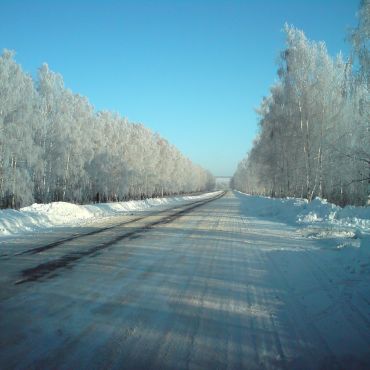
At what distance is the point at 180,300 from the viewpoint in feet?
17.4

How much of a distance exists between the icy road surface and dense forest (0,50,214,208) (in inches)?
686

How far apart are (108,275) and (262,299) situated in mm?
2923

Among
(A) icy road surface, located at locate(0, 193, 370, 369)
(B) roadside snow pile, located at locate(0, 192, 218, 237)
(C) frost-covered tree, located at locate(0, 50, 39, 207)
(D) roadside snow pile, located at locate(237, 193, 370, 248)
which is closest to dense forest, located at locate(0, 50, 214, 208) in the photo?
(C) frost-covered tree, located at locate(0, 50, 39, 207)

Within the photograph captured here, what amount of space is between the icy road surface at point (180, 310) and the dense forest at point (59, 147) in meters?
17.4

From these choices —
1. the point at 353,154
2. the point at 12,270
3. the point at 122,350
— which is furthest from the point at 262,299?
the point at 353,154

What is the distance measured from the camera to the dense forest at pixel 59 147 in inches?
960

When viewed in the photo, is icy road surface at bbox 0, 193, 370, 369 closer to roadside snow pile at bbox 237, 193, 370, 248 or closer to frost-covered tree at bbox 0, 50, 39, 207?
roadside snow pile at bbox 237, 193, 370, 248

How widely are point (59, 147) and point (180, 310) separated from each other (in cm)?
3113

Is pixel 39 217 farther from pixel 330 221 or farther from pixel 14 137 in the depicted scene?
pixel 330 221

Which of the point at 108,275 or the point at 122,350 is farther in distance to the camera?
the point at 108,275

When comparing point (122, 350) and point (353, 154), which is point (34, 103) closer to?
point (353, 154)

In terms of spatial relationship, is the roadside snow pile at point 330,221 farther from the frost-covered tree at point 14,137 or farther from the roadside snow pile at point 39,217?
the frost-covered tree at point 14,137

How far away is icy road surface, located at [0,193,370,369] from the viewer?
359 centimetres

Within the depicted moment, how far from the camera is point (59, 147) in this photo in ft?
109
